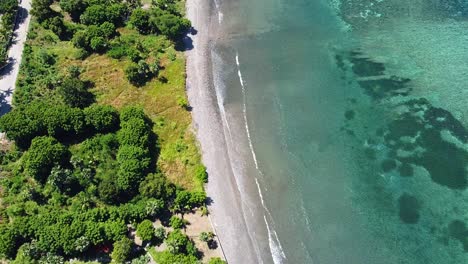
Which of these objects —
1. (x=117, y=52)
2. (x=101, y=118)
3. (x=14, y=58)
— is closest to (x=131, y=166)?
(x=101, y=118)

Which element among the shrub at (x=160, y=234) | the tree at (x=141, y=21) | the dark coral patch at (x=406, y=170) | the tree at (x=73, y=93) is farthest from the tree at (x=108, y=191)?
the dark coral patch at (x=406, y=170)

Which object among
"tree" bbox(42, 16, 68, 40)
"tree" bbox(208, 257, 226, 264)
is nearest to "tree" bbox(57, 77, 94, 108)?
"tree" bbox(42, 16, 68, 40)

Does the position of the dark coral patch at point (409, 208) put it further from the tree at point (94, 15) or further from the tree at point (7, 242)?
the tree at point (94, 15)

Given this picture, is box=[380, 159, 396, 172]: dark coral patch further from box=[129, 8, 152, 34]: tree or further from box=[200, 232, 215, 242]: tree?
box=[129, 8, 152, 34]: tree

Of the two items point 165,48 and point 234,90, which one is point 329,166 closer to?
point 234,90

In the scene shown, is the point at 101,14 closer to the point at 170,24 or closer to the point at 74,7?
the point at 74,7

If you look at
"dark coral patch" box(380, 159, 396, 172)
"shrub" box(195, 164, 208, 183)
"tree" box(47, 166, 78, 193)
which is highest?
"tree" box(47, 166, 78, 193)
